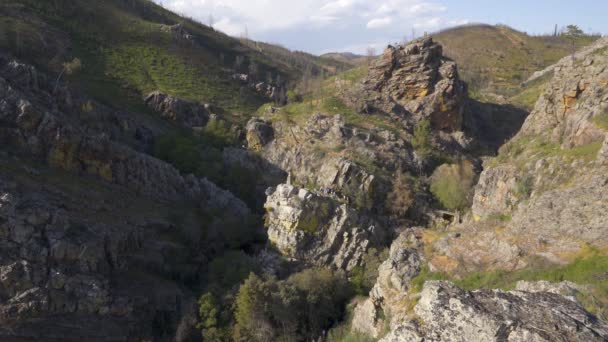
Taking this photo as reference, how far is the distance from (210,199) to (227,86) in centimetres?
3324

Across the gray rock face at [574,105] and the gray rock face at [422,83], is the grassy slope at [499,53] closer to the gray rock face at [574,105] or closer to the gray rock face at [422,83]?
the gray rock face at [422,83]

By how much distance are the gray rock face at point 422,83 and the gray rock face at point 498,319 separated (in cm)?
4372

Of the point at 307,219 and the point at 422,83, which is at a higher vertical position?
the point at 422,83

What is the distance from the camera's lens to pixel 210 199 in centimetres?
3834

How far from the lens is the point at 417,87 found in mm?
51906

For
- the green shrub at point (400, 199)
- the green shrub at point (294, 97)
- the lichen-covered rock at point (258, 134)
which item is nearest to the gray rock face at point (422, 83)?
the green shrub at point (294, 97)

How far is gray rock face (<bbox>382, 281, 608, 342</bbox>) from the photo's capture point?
7.53 meters

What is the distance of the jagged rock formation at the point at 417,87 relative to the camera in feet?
165

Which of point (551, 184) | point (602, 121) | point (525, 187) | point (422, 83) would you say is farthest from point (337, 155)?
point (602, 121)

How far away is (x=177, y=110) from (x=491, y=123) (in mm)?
39676

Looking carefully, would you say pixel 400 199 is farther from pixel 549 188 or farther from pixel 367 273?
pixel 549 188

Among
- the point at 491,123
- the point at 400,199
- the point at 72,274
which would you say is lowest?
the point at 72,274

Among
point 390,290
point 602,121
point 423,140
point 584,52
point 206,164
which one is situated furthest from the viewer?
point 584,52

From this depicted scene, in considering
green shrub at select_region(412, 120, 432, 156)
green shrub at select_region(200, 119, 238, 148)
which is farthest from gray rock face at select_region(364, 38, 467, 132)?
green shrub at select_region(200, 119, 238, 148)
